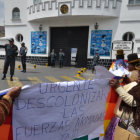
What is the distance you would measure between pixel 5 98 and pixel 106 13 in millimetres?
11070

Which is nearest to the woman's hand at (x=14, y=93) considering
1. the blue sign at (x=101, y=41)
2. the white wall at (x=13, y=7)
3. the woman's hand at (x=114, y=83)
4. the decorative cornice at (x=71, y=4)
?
the woman's hand at (x=114, y=83)

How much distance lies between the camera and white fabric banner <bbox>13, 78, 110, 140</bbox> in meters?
1.46

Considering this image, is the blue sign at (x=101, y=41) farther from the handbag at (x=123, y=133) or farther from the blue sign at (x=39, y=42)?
the handbag at (x=123, y=133)

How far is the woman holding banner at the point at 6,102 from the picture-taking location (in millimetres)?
1146

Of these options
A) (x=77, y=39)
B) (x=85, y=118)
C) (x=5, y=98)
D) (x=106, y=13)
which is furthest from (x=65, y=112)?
(x=77, y=39)

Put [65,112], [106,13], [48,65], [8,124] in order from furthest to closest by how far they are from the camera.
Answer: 1. [48,65]
2. [106,13]
3. [65,112]
4. [8,124]

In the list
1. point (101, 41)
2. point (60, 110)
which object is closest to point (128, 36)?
point (101, 41)

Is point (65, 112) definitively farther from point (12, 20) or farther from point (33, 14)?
point (12, 20)

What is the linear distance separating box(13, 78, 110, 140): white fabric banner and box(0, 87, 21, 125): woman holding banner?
0.09 meters

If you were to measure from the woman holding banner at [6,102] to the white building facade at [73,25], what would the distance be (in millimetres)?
10605

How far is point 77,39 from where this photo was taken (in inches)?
509

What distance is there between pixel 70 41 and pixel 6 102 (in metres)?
12.4

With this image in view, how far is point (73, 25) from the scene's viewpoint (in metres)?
12.2

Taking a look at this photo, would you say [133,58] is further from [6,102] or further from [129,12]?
[129,12]
